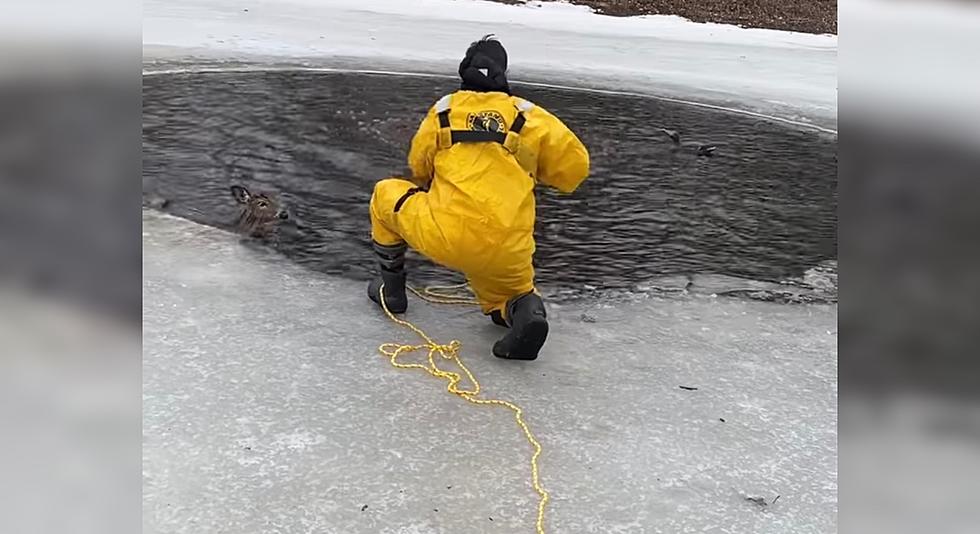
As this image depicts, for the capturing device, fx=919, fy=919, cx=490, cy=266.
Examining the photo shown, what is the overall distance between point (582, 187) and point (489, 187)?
2562 mm

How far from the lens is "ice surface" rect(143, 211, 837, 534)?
2527mm

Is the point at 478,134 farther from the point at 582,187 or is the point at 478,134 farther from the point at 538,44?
the point at 538,44

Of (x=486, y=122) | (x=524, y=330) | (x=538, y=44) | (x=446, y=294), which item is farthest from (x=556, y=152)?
(x=538, y=44)

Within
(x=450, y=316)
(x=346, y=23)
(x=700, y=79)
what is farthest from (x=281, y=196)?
(x=346, y=23)

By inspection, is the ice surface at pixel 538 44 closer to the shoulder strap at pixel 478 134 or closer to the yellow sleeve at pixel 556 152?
the yellow sleeve at pixel 556 152

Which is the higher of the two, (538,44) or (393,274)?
(538,44)

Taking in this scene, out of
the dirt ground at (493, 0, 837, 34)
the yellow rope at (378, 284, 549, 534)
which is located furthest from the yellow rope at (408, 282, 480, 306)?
the dirt ground at (493, 0, 837, 34)

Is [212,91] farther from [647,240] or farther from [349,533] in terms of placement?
[349,533]

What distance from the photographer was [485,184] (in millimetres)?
3326

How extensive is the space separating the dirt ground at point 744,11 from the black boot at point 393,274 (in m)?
10.6

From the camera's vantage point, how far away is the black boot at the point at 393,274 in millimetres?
3754
